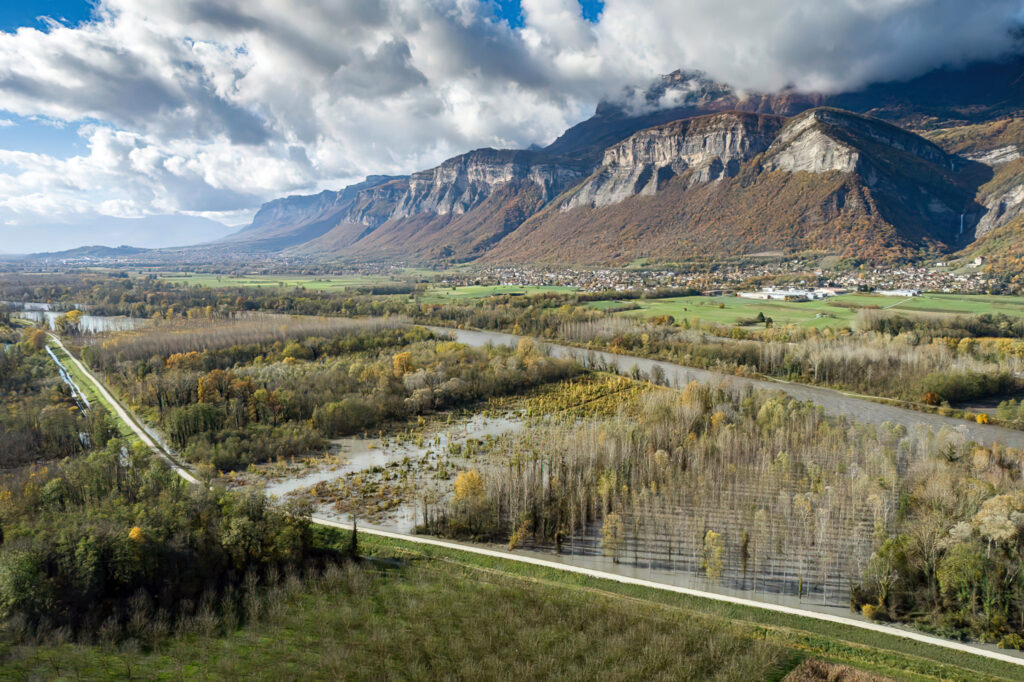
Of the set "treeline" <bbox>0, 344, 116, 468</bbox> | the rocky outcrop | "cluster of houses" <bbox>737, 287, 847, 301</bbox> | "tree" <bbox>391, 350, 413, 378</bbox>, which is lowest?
"treeline" <bbox>0, 344, 116, 468</bbox>

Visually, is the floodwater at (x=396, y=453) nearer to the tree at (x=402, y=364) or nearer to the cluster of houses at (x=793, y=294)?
the tree at (x=402, y=364)

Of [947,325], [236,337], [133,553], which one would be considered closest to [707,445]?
[133,553]

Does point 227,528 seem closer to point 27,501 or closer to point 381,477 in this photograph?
point 27,501

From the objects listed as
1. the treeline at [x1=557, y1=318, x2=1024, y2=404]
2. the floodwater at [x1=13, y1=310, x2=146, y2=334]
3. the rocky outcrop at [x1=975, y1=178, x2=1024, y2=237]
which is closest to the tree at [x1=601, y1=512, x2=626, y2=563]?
the treeline at [x1=557, y1=318, x2=1024, y2=404]

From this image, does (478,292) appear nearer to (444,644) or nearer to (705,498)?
(705,498)

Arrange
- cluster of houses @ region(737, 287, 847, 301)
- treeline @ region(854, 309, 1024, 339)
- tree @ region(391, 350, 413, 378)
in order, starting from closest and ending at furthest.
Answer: tree @ region(391, 350, 413, 378)
treeline @ region(854, 309, 1024, 339)
cluster of houses @ region(737, 287, 847, 301)

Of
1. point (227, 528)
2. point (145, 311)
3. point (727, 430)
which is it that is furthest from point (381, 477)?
point (145, 311)

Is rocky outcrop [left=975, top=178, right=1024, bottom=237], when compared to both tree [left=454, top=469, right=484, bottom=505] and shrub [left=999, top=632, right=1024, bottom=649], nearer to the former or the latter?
shrub [left=999, top=632, right=1024, bottom=649]
